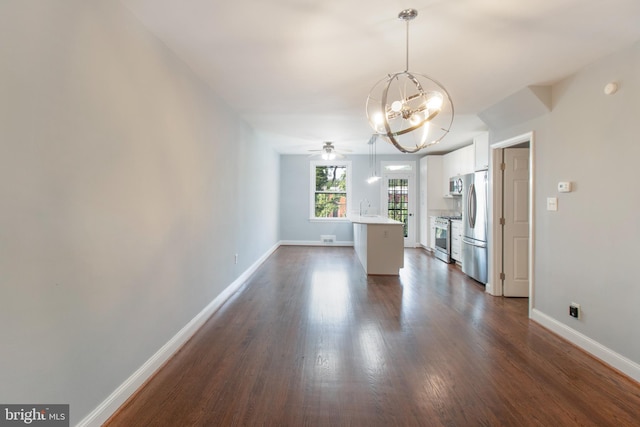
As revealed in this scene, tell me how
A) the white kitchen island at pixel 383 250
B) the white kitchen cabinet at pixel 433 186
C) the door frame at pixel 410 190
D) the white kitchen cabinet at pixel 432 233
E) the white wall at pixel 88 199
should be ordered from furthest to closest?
the door frame at pixel 410 190 < the white kitchen cabinet at pixel 433 186 < the white kitchen cabinet at pixel 432 233 < the white kitchen island at pixel 383 250 < the white wall at pixel 88 199

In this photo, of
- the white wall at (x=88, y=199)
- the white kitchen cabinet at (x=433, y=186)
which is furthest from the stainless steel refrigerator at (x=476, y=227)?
the white wall at (x=88, y=199)

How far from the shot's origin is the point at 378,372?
2.14m

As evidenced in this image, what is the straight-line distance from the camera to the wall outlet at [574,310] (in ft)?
8.59

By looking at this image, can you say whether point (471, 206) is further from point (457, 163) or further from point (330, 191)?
point (330, 191)

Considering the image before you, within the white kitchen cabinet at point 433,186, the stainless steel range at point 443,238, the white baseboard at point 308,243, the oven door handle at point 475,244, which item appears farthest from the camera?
the white baseboard at point 308,243

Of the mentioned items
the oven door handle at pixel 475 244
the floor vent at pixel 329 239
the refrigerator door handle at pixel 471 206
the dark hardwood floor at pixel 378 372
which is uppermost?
the refrigerator door handle at pixel 471 206

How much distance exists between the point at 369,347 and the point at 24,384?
2165mm

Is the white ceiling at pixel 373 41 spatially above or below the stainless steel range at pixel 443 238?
above

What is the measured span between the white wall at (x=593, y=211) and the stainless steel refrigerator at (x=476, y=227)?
116 centimetres

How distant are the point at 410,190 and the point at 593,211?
17.1ft

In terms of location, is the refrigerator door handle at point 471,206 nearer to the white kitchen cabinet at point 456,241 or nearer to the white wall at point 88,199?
the white kitchen cabinet at point 456,241

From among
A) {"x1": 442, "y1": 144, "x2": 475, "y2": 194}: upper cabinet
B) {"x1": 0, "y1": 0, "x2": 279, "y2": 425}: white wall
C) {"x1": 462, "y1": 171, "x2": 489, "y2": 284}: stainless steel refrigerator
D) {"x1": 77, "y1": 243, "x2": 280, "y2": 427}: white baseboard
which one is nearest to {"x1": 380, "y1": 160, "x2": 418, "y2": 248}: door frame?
{"x1": 442, "y1": 144, "x2": 475, "y2": 194}: upper cabinet

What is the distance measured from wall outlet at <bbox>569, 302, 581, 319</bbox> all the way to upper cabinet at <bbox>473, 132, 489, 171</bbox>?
245cm

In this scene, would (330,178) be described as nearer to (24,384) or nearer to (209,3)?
(209,3)
